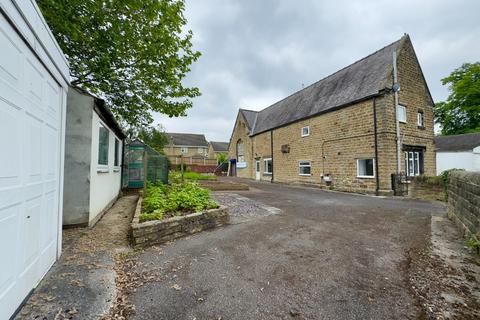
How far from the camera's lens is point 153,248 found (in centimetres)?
385

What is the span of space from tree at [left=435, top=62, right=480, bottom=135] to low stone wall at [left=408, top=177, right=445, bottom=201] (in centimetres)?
2746

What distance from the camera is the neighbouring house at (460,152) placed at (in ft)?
74.0

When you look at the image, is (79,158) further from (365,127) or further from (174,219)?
(365,127)

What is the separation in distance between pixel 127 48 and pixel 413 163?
51.5 ft

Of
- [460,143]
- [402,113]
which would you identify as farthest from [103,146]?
[460,143]

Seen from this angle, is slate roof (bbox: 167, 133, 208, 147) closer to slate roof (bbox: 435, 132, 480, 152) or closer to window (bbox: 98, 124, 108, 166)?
window (bbox: 98, 124, 108, 166)

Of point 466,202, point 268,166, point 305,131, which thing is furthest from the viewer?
point 268,166

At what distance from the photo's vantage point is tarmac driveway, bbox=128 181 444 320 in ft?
7.24

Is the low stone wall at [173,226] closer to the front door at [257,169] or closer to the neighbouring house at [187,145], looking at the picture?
the front door at [257,169]

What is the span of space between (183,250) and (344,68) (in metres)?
17.7

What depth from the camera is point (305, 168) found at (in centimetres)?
1606

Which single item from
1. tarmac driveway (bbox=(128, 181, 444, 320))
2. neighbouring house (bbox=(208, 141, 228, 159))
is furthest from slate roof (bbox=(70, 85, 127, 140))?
neighbouring house (bbox=(208, 141, 228, 159))

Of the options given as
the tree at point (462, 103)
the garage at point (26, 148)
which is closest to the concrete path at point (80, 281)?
the garage at point (26, 148)

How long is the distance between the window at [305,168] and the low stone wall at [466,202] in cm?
966
